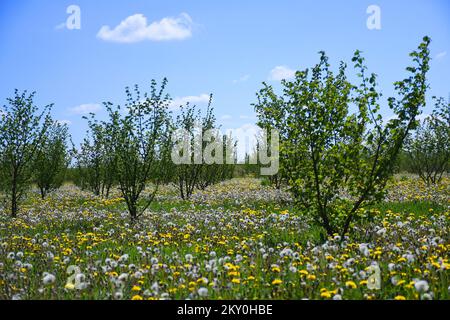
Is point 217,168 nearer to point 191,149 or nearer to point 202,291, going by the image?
point 191,149

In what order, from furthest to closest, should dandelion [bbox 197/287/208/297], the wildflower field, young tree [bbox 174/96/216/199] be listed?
1. young tree [bbox 174/96/216/199]
2. the wildflower field
3. dandelion [bbox 197/287/208/297]

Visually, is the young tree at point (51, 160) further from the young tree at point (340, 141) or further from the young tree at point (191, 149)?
the young tree at point (340, 141)

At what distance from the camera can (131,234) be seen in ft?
33.9

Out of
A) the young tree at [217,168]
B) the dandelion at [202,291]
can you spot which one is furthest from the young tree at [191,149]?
the dandelion at [202,291]

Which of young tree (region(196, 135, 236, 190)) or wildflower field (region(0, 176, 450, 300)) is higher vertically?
young tree (region(196, 135, 236, 190))

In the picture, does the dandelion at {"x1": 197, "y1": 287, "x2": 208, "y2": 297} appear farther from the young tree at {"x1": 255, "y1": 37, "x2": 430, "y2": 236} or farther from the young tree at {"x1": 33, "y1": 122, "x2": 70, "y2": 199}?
the young tree at {"x1": 33, "y1": 122, "x2": 70, "y2": 199}

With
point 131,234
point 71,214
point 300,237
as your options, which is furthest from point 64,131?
point 300,237

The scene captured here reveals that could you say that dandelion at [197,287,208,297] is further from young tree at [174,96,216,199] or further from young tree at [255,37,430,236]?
young tree at [174,96,216,199]

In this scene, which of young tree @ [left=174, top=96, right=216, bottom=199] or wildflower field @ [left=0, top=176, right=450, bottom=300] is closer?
wildflower field @ [left=0, top=176, right=450, bottom=300]

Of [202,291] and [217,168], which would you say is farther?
[217,168]

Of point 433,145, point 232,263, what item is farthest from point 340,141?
point 433,145

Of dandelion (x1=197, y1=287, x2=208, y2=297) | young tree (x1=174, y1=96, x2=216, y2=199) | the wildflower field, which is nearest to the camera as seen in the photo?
dandelion (x1=197, y1=287, x2=208, y2=297)

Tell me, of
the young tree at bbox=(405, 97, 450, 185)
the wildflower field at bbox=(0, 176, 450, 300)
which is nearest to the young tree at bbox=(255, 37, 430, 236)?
the wildflower field at bbox=(0, 176, 450, 300)
